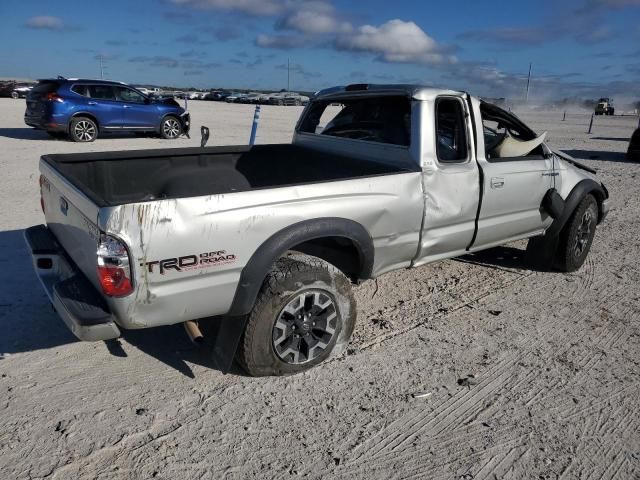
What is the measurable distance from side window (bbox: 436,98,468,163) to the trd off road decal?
2070mm

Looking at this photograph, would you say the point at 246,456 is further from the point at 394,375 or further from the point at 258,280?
the point at 394,375

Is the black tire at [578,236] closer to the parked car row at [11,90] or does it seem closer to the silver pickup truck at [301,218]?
the silver pickup truck at [301,218]

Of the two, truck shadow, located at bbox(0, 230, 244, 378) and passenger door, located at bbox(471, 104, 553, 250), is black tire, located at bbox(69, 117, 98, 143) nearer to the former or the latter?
truck shadow, located at bbox(0, 230, 244, 378)

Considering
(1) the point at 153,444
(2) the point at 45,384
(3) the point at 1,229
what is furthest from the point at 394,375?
(3) the point at 1,229

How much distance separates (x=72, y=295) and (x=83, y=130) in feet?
41.0

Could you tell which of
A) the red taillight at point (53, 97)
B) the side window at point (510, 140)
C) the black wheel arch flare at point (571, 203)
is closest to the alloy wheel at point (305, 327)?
the side window at point (510, 140)

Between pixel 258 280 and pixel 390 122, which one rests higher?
pixel 390 122

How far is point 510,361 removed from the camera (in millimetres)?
3650

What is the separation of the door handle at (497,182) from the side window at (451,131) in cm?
34

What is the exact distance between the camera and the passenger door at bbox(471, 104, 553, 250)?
14.2 feet

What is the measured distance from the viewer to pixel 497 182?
434cm

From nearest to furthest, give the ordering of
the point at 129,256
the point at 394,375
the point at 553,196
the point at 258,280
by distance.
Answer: the point at 129,256, the point at 258,280, the point at 394,375, the point at 553,196

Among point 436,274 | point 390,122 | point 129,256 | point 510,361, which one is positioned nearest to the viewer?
point 129,256

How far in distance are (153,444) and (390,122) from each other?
2947 millimetres
